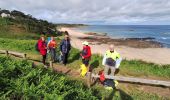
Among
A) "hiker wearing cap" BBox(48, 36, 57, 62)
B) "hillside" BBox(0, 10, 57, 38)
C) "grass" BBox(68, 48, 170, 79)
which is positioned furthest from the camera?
"hillside" BBox(0, 10, 57, 38)

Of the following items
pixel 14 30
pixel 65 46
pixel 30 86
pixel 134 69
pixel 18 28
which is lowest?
pixel 134 69

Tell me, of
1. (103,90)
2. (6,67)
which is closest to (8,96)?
(6,67)

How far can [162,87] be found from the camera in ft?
44.7

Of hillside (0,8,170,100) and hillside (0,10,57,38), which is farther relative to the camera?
hillside (0,10,57,38)

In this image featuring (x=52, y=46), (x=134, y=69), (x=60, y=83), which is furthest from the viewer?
(x=134, y=69)

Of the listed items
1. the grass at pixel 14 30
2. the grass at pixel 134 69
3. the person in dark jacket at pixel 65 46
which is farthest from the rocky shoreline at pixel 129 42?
the person in dark jacket at pixel 65 46

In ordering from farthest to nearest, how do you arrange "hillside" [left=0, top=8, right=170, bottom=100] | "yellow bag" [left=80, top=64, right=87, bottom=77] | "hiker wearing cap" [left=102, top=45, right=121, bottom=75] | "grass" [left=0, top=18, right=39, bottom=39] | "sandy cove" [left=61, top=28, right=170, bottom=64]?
"grass" [left=0, top=18, right=39, bottom=39], "sandy cove" [left=61, top=28, right=170, bottom=64], "yellow bag" [left=80, top=64, right=87, bottom=77], "hiker wearing cap" [left=102, top=45, right=121, bottom=75], "hillside" [left=0, top=8, right=170, bottom=100]

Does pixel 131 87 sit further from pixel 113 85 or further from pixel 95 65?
pixel 95 65

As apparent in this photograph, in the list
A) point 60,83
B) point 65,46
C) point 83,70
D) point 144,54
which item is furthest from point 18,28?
point 60,83

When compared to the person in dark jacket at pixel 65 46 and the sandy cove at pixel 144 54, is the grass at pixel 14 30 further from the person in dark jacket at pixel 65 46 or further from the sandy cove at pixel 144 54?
the person in dark jacket at pixel 65 46

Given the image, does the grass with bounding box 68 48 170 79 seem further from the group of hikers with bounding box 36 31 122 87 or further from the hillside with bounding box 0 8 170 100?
the group of hikers with bounding box 36 31 122 87

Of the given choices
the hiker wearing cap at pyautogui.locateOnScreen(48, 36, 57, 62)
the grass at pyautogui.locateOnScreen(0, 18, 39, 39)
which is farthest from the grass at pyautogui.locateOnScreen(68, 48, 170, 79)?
the grass at pyautogui.locateOnScreen(0, 18, 39, 39)

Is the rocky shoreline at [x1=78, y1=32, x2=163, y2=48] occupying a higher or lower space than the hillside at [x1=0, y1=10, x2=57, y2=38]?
lower

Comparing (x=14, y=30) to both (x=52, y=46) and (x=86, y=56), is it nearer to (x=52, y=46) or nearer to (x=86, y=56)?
(x=52, y=46)
